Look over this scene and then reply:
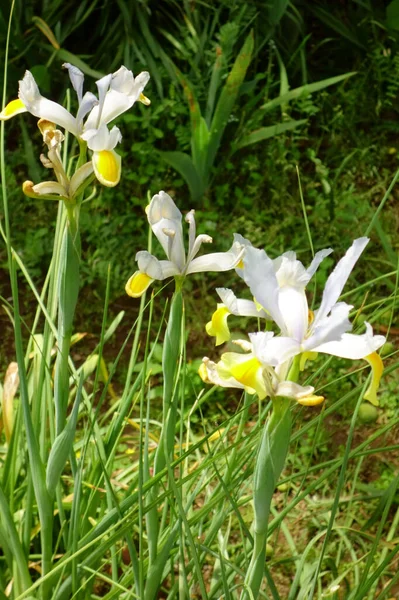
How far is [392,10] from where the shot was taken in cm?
254

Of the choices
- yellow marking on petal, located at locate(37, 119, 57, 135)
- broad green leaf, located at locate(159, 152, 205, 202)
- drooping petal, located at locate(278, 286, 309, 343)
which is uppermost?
yellow marking on petal, located at locate(37, 119, 57, 135)

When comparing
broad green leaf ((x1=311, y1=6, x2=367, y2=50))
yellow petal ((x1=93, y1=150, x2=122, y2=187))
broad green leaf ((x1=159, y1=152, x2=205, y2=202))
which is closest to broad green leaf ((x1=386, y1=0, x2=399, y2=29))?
broad green leaf ((x1=311, y1=6, x2=367, y2=50))

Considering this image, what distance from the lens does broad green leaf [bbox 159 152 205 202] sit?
2.23m

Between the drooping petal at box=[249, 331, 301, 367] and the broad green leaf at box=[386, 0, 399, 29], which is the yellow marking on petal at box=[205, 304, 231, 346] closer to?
the drooping petal at box=[249, 331, 301, 367]

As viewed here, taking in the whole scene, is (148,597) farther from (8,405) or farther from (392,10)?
(392,10)

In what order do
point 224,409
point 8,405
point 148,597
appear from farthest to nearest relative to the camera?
point 224,409
point 8,405
point 148,597

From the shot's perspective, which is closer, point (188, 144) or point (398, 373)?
point (398, 373)

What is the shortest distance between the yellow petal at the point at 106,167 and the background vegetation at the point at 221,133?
1.11 metres

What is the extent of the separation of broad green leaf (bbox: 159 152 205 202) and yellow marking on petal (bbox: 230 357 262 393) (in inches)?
63.8

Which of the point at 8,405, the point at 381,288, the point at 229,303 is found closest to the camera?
the point at 229,303

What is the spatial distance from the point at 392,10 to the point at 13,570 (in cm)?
216

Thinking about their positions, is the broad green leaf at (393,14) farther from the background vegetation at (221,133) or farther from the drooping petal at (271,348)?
the drooping petal at (271,348)

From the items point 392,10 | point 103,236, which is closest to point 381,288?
point 103,236

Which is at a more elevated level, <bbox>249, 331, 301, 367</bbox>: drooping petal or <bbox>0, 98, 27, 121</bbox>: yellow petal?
Result: <bbox>0, 98, 27, 121</bbox>: yellow petal
